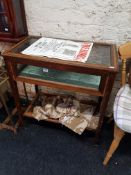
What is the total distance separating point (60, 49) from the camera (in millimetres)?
1116

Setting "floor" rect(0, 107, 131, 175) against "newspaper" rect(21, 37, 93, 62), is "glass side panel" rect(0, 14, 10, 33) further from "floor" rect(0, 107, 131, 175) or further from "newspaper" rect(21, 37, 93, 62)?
"floor" rect(0, 107, 131, 175)

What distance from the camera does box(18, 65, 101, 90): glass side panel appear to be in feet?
3.59

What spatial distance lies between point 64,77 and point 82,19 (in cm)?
45

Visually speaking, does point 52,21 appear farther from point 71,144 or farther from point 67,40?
point 71,144

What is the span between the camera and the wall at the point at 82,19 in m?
1.14

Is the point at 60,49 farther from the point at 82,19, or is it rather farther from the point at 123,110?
the point at 123,110

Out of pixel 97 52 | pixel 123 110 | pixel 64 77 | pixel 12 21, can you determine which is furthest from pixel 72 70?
pixel 12 21

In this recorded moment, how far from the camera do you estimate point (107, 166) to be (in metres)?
1.28

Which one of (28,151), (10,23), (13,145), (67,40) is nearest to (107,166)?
(28,151)

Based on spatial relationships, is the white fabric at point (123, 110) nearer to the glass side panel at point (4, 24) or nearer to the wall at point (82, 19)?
the wall at point (82, 19)

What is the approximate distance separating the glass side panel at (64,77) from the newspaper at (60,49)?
0.45 ft

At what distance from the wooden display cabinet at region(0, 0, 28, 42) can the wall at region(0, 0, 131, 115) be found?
0.17ft

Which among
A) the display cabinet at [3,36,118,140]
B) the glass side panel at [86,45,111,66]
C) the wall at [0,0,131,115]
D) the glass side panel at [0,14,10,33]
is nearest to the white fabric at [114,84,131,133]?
the display cabinet at [3,36,118,140]

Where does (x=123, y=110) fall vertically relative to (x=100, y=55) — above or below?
below
